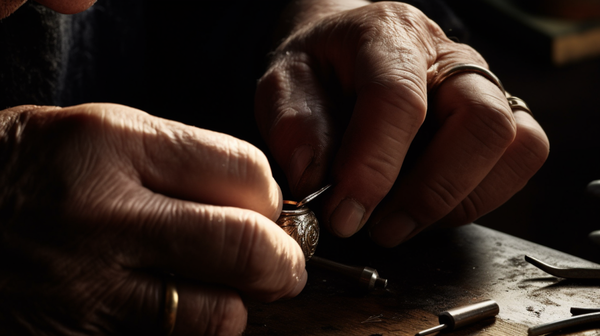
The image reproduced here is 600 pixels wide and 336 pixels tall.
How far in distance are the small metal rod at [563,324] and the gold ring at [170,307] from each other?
0.49m

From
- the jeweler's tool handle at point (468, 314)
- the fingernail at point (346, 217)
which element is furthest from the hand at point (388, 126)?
the jeweler's tool handle at point (468, 314)

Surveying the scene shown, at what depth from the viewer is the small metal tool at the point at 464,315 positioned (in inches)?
28.9

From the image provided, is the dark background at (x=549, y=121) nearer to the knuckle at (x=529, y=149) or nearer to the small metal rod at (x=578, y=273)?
the knuckle at (x=529, y=149)

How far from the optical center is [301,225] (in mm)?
843

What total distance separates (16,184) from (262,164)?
29 cm

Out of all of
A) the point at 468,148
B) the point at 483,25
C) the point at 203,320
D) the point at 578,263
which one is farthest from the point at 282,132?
the point at 483,25

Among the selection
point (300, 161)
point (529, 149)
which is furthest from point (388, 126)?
point (529, 149)

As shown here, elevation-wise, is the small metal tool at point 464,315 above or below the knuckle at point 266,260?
below

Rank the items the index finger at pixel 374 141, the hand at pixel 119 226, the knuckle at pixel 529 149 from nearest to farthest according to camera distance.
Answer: the hand at pixel 119 226 → the index finger at pixel 374 141 → the knuckle at pixel 529 149

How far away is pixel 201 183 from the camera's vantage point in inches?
25.2

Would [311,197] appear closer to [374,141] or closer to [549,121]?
[374,141]

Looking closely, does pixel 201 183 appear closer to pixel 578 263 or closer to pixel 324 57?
pixel 324 57

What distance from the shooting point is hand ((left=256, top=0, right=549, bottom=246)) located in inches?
37.7

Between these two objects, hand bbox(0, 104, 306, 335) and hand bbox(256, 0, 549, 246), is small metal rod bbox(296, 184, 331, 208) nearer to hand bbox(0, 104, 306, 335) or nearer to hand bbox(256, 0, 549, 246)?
hand bbox(256, 0, 549, 246)
